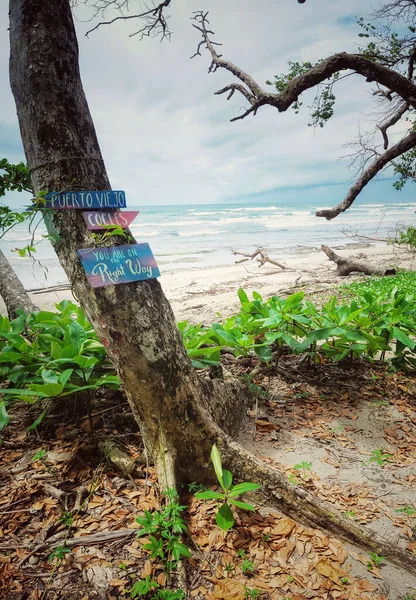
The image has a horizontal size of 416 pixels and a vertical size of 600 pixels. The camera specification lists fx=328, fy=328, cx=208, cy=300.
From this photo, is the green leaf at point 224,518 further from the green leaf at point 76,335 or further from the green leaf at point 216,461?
the green leaf at point 76,335

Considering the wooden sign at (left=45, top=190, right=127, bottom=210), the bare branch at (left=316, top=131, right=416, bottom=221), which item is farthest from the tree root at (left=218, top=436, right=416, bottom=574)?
the bare branch at (left=316, top=131, right=416, bottom=221)

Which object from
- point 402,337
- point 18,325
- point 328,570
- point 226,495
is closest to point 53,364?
point 18,325

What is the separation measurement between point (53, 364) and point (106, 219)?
1156 millimetres

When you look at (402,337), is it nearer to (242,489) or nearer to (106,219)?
(242,489)

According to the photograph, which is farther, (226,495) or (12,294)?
(12,294)

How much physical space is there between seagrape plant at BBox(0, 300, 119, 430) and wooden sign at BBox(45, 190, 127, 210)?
967mm

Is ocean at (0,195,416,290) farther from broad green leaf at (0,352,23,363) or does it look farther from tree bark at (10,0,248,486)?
broad green leaf at (0,352,23,363)

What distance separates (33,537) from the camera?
1.55m

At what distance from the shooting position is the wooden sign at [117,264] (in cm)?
152

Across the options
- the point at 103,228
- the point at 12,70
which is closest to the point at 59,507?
the point at 103,228

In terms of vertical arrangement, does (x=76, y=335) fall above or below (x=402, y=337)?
above

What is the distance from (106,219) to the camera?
160 centimetres

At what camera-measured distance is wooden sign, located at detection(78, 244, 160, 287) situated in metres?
1.52

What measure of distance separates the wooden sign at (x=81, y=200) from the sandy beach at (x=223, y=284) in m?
4.30
